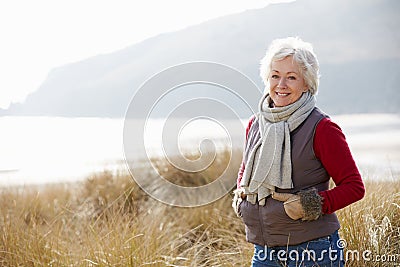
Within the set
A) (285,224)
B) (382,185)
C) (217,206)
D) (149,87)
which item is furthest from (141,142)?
(285,224)

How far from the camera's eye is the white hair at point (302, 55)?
9.12 ft

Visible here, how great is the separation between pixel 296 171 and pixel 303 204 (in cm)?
17

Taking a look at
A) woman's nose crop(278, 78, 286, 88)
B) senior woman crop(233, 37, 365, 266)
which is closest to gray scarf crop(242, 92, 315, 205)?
senior woman crop(233, 37, 365, 266)

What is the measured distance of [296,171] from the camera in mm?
2754

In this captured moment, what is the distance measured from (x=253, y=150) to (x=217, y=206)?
297 centimetres

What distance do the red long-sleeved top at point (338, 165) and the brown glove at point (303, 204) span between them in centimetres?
4

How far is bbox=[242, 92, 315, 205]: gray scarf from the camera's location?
275 centimetres

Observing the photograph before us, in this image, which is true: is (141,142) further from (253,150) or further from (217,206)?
(253,150)

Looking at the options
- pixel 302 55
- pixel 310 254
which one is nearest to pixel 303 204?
pixel 310 254

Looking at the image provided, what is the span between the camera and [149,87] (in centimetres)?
498

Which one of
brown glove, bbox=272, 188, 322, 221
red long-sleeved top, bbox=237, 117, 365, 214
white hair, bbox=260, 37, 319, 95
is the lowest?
brown glove, bbox=272, 188, 322, 221

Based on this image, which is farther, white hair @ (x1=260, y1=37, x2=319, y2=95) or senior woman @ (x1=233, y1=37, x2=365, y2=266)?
white hair @ (x1=260, y1=37, x2=319, y2=95)

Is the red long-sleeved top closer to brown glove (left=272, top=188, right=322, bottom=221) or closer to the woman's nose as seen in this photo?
brown glove (left=272, top=188, right=322, bottom=221)

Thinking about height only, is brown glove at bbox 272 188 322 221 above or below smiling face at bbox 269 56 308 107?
below
